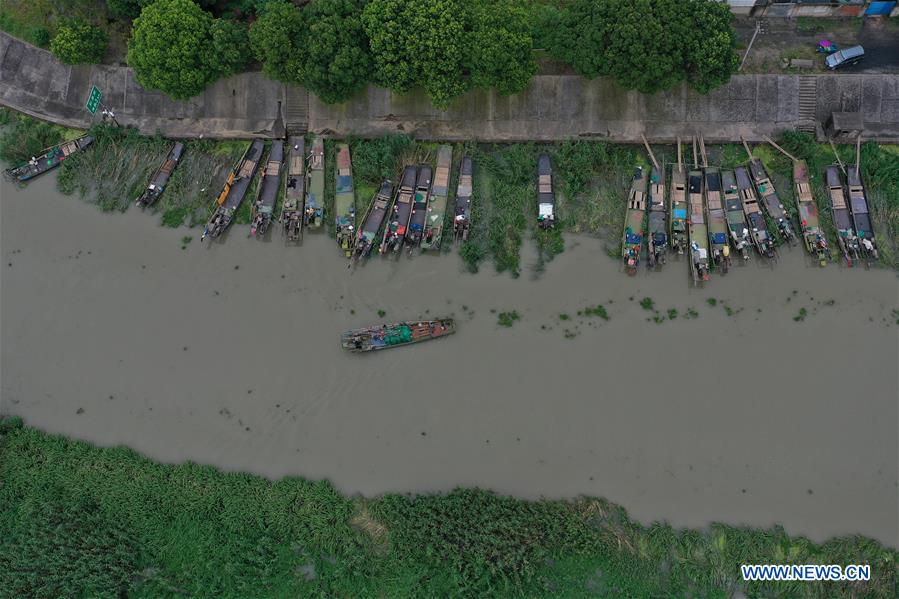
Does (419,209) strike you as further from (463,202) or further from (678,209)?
(678,209)

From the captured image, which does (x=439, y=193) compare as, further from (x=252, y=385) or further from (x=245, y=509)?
(x=245, y=509)

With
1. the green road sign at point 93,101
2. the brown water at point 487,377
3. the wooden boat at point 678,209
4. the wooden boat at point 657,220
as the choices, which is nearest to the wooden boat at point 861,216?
the brown water at point 487,377

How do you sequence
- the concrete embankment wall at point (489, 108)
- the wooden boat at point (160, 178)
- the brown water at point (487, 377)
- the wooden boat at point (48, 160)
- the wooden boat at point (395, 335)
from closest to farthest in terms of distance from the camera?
the brown water at point (487, 377) → the wooden boat at point (395, 335) → the concrete embankment wall at point (489, 108) → the wooden boat at point (160, 178) → the wooden boat at point (48, 160)

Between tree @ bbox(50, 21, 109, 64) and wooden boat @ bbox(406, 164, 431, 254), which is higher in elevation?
tree @ bbox(50, 21, 109, 64)

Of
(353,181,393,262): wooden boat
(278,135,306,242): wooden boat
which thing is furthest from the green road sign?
(353,181,393,262): wooden boat

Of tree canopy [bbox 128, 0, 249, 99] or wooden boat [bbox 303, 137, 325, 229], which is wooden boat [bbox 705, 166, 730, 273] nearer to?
wooden boat [bbox 303, 137, 325, 229]

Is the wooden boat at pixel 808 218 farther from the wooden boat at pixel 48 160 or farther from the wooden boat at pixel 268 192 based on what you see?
the wooden boat at pixel 48 160
